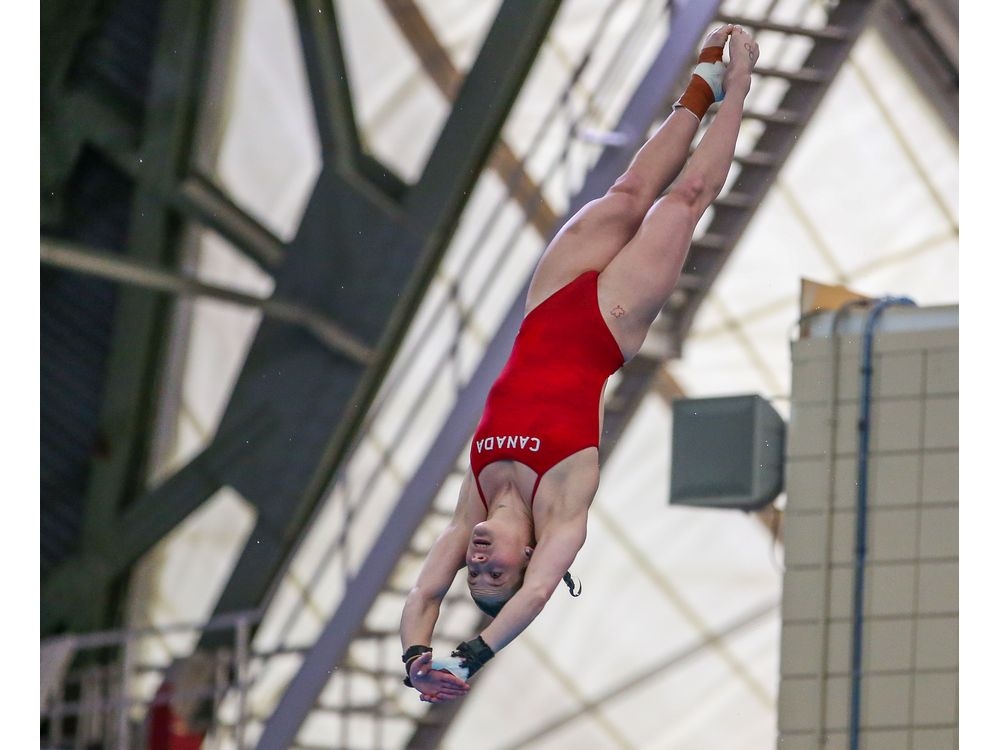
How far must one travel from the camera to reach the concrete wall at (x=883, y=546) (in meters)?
8.99

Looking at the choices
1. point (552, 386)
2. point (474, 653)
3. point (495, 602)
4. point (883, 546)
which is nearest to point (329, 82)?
point (883, 546)

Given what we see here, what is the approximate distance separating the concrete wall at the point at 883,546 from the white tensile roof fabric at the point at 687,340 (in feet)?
18.0

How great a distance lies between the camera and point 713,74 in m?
7.64

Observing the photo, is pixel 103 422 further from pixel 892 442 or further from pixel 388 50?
pixel 892 442

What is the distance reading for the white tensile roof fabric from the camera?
48.7ft

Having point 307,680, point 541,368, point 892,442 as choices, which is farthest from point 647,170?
point 307,680

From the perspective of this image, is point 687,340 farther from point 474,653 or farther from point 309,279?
point 474,653

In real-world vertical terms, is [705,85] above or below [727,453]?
above

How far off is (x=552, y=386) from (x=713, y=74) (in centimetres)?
148

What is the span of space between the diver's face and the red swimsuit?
0.92 feet

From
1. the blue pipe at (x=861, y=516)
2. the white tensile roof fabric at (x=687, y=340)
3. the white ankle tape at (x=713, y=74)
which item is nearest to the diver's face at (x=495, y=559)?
the white ankle tape at (x=713, y=74)

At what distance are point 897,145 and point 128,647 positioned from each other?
735 cm

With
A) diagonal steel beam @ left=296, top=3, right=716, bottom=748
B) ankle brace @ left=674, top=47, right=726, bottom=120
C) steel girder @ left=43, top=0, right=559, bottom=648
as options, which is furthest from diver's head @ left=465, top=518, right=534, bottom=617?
steel girder @ left=43, top=0, right=559, bottom=648

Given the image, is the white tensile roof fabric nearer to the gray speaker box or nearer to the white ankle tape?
the gray speaker box
